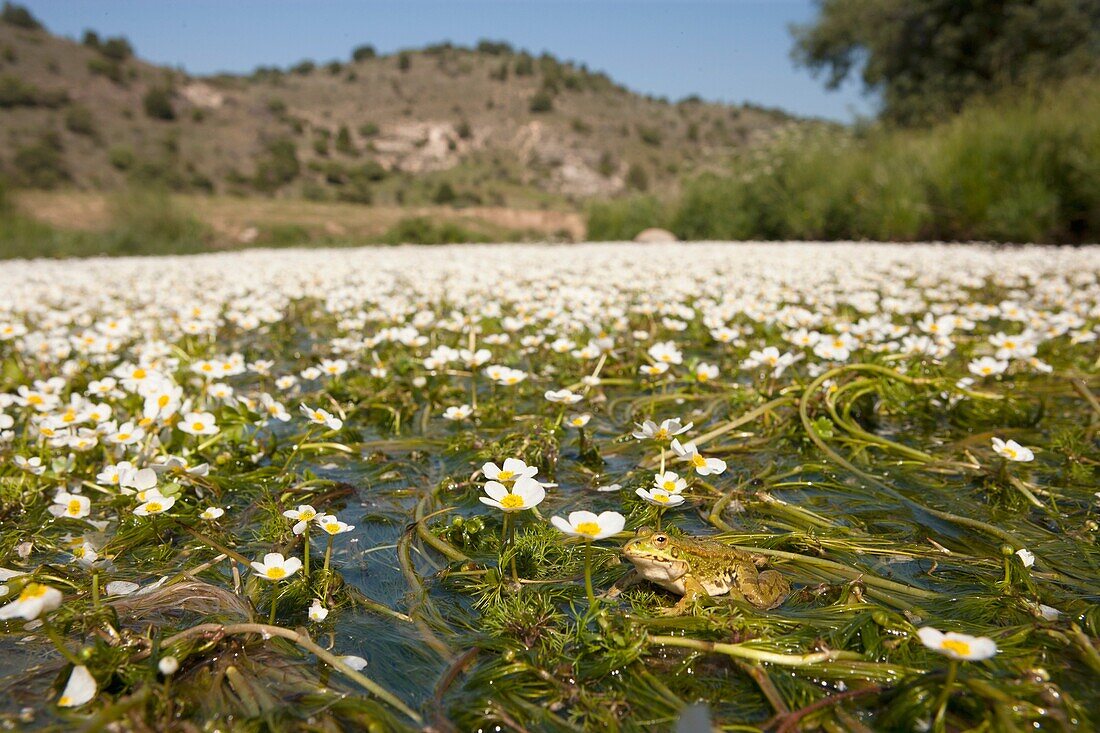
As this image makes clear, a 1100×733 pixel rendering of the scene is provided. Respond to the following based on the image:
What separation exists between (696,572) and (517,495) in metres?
0.49

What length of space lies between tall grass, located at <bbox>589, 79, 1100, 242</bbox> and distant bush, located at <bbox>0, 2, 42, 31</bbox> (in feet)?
210

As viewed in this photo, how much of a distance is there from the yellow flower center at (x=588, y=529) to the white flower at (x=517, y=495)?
0.14 m

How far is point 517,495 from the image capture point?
1.60 meters

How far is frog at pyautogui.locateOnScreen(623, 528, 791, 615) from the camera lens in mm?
1515

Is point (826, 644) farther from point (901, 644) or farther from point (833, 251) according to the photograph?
point (833, 251)

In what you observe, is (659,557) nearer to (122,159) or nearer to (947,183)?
(947,183)

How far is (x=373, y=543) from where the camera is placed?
1.97 m

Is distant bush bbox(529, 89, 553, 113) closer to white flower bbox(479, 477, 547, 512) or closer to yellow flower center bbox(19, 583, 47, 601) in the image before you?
white flower bbox(479, 477, 547, 512)

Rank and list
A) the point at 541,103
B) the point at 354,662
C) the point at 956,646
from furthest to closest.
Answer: the point at 541,103 < the point at 354,662 < the point at 956,646

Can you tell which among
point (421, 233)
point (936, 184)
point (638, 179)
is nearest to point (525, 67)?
point (638, 179)

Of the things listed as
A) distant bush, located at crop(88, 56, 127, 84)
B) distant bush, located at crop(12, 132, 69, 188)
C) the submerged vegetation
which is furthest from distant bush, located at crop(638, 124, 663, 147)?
the submerged vegetation

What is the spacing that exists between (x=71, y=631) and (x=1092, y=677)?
222 centimetres

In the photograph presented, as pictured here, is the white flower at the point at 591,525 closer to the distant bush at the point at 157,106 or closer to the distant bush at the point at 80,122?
the distant bush at the point at 80,122

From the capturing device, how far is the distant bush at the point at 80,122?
42906 millimetres
